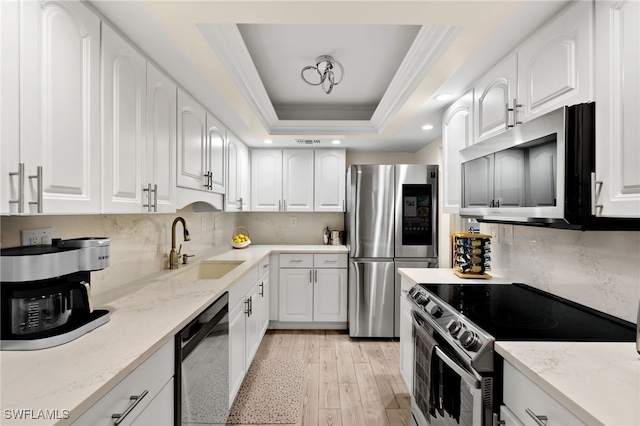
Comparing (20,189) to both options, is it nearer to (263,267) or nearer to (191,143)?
(191,143)

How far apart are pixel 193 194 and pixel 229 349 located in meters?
1.08

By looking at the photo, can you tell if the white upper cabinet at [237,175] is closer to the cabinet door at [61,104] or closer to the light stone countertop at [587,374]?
the cabinet door at [61,104]

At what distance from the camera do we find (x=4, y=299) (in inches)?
38.0

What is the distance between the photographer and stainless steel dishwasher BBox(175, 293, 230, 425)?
4.26 ft

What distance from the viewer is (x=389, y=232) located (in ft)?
10.9

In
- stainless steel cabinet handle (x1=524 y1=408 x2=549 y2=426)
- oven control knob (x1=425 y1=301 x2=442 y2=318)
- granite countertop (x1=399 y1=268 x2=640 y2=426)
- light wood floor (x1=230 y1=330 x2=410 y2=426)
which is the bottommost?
light wood floor (x1=230 y1=330 x2=410 y2=426)

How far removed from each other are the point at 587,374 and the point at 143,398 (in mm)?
1396

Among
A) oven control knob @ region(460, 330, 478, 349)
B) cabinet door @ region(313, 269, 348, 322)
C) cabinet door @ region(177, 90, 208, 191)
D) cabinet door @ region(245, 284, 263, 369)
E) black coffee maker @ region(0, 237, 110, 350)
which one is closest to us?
Result: black coffee maker @ region(0, 237, 110, 350)

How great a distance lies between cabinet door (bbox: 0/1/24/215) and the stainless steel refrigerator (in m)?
2.78

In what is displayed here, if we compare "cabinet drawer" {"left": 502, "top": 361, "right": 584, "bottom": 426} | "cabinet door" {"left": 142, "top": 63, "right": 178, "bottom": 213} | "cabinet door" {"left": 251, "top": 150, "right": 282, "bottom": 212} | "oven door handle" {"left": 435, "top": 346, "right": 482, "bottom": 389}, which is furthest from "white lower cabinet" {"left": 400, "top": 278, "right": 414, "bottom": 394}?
"cabinet door" {"left": 251, "top": 150, "right": 282, "bottom": 212}

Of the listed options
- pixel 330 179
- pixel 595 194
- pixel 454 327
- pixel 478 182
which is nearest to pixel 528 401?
pixel 454 327

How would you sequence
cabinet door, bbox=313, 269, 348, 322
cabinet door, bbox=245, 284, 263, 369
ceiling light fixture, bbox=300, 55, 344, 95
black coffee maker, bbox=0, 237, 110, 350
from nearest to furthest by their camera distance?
1. black coffee maker, bbox=0, 237, 110, 350
2. ceiling light fixture, bbox=300, 55, 344, 95
3. cabinet door, bbox=245, 284, 263, 369
4. cabinet door, bbox=313, 269, 348, 322

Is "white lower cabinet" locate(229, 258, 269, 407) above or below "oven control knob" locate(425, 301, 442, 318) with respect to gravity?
below

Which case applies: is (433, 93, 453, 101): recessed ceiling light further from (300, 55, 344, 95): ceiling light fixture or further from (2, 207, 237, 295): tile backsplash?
(2, 207, 237, 295): tile backsplash
